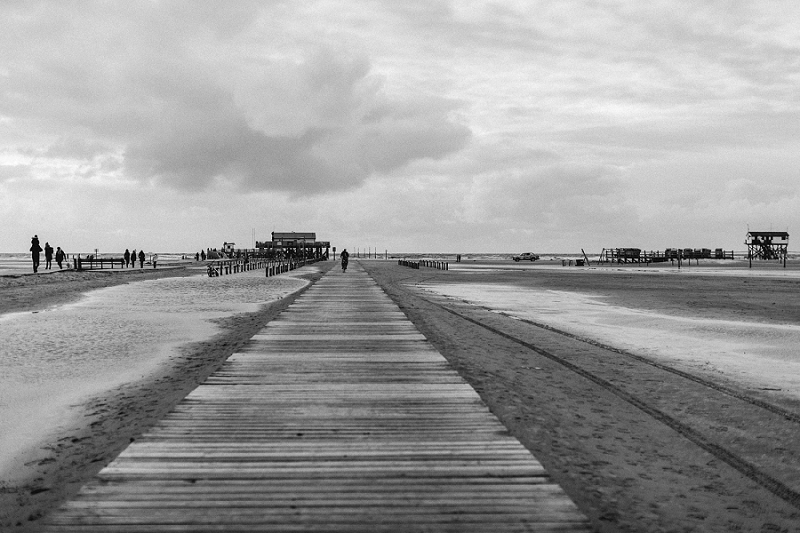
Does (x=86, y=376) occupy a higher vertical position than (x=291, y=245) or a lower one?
lower

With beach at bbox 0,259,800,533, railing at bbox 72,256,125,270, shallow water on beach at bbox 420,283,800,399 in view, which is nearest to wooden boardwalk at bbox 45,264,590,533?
beach at bbox 0,259,800,533

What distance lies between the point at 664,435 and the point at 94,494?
18.5 feet

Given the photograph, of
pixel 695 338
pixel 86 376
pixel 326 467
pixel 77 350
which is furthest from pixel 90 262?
pixel 326 467

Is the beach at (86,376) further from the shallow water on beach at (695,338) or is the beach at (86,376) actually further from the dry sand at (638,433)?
the shallow water on beach at (695,338)

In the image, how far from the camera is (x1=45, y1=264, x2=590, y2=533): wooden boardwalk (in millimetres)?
3699

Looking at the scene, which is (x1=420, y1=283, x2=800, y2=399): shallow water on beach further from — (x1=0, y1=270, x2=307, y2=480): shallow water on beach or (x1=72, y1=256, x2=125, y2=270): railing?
(x1=72, y1=256, x2=125, y2=270): railing

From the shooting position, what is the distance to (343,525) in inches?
143

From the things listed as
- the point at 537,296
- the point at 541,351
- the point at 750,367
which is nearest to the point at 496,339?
the point at 541,351

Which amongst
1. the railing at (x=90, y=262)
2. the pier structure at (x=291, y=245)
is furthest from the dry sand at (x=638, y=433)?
the pier structure at (x=291, y=245)

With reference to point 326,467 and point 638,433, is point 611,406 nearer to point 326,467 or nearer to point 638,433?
point 638,433

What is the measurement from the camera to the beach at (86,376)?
17.5ft

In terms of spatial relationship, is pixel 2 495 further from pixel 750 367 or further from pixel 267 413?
pixel 750 367

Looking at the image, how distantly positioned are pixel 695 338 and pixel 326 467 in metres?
12.2

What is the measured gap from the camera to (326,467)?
4492 mm
